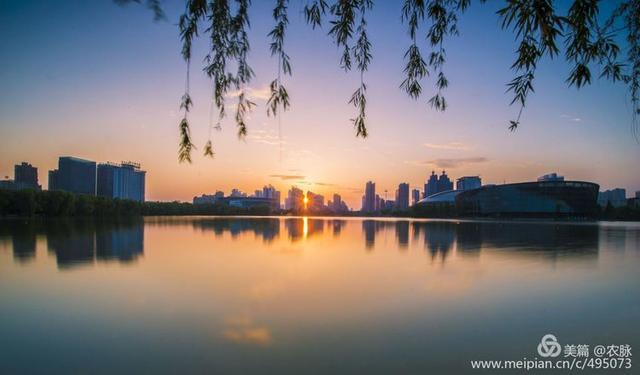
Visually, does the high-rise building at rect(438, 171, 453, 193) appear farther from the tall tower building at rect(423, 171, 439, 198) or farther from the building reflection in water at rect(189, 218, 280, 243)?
the building reflection in water at rect(189, 218, 280, 243)

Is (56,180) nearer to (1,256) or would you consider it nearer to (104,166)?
(104,166)

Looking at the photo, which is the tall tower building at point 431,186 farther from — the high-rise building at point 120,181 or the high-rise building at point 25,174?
the high-rise building at point 25,174

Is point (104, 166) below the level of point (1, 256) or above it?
above

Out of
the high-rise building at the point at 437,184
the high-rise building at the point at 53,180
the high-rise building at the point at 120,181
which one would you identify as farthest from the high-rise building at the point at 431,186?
the high-rise building at the point at 53,180

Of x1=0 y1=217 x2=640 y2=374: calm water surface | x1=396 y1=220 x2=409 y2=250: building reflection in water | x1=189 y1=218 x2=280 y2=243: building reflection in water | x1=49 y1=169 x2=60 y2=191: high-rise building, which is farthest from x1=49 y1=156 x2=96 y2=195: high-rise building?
x1=0 y1=217 x2=640 y2=374: calm water surface

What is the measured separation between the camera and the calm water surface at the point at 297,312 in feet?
22.8

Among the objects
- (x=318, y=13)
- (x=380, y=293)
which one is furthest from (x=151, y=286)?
(x=318, y=13)

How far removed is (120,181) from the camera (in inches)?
6737

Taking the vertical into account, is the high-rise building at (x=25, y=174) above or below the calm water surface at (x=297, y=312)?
above

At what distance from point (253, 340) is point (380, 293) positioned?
5264 mm

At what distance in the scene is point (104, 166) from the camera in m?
165

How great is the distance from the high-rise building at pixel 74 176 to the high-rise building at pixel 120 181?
6078 millimetres

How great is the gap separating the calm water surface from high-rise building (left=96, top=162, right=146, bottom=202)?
536 ft

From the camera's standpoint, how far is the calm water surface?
695 cm
